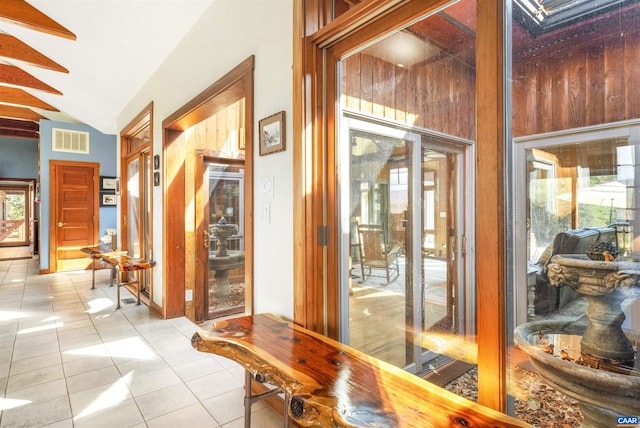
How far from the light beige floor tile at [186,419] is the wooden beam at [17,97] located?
22.8 ft

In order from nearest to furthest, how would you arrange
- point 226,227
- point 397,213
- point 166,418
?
1. point 166,418
2. point 397,213
3. point 226,227

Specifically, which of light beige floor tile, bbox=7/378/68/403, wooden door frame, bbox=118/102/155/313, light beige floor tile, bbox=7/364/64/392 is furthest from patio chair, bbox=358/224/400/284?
wooden door frame, bbox=118/102/155/313

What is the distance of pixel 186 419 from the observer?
6.47ft

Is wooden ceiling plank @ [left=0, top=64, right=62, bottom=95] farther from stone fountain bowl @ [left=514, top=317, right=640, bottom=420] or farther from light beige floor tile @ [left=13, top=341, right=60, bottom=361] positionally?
stone fountain bowl @ [left=514, top=317, right=640, bottom=420]

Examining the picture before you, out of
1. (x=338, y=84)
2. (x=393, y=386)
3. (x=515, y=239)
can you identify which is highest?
(x=338, y=84)

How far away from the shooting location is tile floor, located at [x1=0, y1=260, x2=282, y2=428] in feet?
6.58

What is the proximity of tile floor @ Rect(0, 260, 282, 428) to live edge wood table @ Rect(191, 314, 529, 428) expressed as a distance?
72 cm

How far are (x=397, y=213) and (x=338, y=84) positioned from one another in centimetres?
104

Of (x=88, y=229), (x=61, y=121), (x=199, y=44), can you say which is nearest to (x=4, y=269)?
(x=88, y=229)

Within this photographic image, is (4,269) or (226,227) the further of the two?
(4,269)

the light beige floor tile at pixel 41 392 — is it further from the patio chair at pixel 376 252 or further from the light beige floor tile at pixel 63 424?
the patio chair at pixel 376 252

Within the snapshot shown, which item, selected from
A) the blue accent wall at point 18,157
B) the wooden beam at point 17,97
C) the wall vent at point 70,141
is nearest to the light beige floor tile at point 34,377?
the wooden beam at point 17,97

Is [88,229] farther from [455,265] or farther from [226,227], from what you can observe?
[455,265]

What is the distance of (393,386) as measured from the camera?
113cm
